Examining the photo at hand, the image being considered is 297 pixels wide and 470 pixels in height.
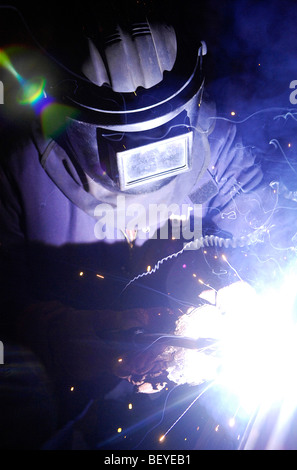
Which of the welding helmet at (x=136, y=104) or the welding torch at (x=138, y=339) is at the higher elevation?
the welding helmet at (x=136, y=104)

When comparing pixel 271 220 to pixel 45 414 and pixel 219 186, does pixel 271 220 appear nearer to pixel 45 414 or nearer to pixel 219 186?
pixel 219 186

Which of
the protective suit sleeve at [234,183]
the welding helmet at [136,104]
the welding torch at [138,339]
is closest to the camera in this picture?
the welding helmet at [136,104]

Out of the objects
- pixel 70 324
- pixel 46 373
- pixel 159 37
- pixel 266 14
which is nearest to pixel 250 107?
pixel 266 14

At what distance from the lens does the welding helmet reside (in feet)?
4.24

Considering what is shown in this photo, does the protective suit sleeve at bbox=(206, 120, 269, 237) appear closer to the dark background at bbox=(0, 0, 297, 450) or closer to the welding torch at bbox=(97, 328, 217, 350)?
the dark background at bbox=(0, 0, 297, 450)

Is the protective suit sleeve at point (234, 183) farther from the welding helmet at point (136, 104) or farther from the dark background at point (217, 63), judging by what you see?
the welding helmet at point (136, 104)

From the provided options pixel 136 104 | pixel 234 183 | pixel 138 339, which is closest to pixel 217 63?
pixel 234 183

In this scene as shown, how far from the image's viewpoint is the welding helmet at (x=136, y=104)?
1.29 m

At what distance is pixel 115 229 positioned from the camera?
1.89 m

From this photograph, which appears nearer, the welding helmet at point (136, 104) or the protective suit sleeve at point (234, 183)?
the welding helmet at point (136, 104)

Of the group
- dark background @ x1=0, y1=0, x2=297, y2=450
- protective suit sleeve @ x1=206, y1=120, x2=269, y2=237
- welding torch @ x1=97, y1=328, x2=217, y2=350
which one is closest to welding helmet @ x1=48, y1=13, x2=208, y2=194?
dark background @ x1=0, y1=0, x2=297, y2=450

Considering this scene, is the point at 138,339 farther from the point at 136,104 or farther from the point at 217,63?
the point at 217,63

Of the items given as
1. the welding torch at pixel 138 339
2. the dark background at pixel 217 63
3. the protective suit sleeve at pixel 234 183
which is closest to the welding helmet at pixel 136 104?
the dark background at pixel 217 63

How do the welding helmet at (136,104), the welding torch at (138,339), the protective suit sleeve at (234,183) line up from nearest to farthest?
1. the welding helmet at (136,104)
2. the welding torch at (138,339)
3. the protective suit sleeve at (234,183)
